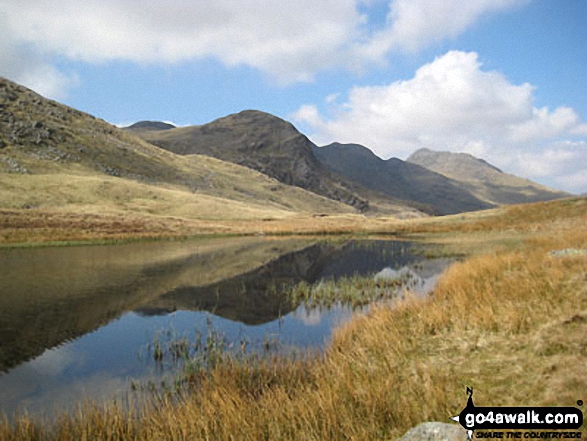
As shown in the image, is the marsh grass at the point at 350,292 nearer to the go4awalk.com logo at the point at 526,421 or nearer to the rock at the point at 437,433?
the go4awalk.com logo at the point at 526,421

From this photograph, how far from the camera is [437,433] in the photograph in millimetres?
4875

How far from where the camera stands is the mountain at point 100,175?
91312mm

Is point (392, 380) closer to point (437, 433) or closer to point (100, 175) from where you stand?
point (437, 433)

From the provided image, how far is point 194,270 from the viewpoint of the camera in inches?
1224

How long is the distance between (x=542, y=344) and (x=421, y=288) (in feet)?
45.8

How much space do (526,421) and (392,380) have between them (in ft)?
8.29

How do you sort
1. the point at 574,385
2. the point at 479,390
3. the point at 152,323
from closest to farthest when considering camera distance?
the point at 574,385 < the point at 479,390 < the point at 152,323

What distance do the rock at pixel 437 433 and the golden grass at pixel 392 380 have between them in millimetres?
755

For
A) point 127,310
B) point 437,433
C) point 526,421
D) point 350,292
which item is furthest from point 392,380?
point 127,310

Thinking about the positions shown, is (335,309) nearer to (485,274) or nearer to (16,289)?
(485,274)

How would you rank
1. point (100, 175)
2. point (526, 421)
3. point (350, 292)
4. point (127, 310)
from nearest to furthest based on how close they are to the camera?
point (526, 421) → point (127, 310) → point (350, 292) → point (100, 175)

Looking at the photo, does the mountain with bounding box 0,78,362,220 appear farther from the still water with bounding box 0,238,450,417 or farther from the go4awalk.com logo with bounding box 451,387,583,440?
the go4awalk.com logo with bounding box 451,387,583,440

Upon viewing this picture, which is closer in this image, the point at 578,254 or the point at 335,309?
the point at 578,254

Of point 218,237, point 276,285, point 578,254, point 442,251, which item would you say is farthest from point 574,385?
point 218,237
